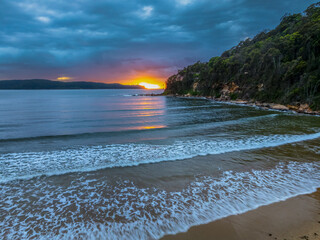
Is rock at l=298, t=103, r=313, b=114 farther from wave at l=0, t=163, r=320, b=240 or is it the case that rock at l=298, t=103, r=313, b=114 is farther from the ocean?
wave at l=0, t=163, r=320, b=240

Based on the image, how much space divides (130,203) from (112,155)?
4.41 metres

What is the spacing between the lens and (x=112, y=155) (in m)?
9.21

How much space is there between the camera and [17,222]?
4.36m

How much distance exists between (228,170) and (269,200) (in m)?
2.18

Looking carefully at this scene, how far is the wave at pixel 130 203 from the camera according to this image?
162 inches

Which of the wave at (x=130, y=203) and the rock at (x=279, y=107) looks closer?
the wave at (x=130, y=203)

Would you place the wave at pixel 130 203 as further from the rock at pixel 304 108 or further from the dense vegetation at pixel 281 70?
the dense vegetation at pixel 281 70

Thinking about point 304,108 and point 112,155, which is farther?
point 304,108

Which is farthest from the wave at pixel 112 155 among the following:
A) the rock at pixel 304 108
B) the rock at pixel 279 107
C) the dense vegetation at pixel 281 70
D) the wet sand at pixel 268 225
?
the dense vegetation at pixel 281 70

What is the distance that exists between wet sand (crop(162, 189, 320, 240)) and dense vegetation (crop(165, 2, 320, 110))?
26.0 meters

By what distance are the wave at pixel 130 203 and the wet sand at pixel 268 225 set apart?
Answer: 0.70 feet

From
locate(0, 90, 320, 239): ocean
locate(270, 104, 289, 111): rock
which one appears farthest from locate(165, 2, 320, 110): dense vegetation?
locate(0, 90, 320, 239): ocean

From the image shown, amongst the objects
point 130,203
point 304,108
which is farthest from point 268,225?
point 304,108

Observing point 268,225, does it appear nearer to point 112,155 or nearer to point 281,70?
point 112,155
